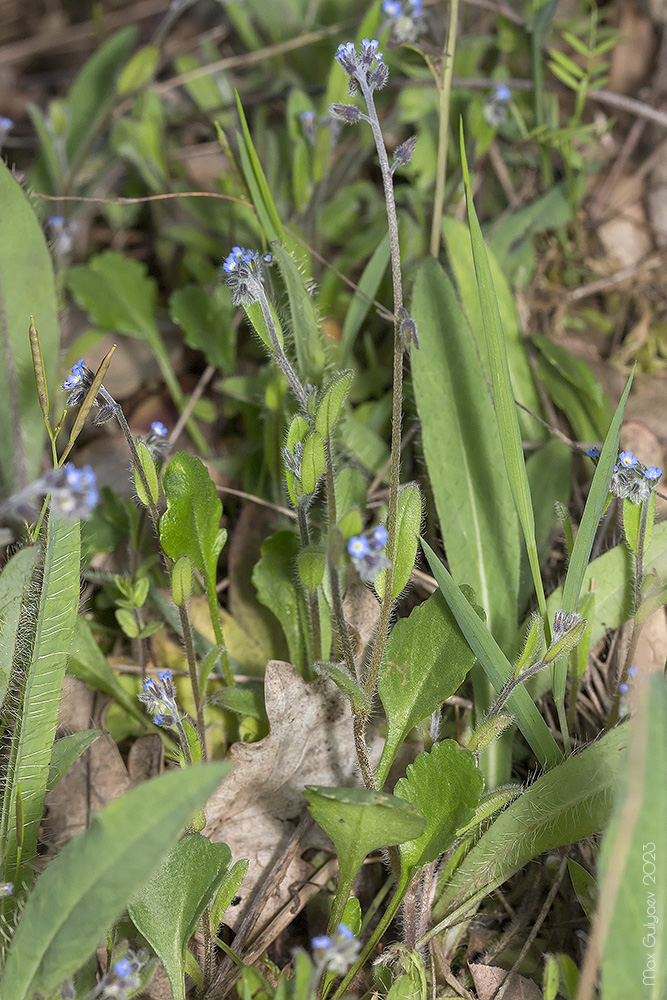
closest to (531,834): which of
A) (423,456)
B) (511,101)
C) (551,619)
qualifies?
(551,619)

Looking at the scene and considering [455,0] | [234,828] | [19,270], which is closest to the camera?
[234,828]

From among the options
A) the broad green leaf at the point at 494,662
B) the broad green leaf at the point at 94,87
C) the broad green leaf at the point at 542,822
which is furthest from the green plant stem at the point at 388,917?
the broad green leaf at the point at 94,87

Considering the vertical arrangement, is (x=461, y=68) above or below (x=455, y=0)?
above

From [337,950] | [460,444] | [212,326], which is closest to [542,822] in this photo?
[337,950]

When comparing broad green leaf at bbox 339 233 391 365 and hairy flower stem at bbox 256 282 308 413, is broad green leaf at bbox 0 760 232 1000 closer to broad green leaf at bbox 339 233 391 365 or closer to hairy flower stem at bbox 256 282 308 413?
hairy flower stem at bbox 256 282 308 413

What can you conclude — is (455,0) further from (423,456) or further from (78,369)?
(78,369)

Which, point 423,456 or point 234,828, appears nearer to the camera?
point 234,828

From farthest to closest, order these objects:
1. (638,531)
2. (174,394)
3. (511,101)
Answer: (511,101) → (174,394) → (638,531)

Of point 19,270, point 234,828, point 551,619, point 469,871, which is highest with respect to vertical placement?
point 19,270
